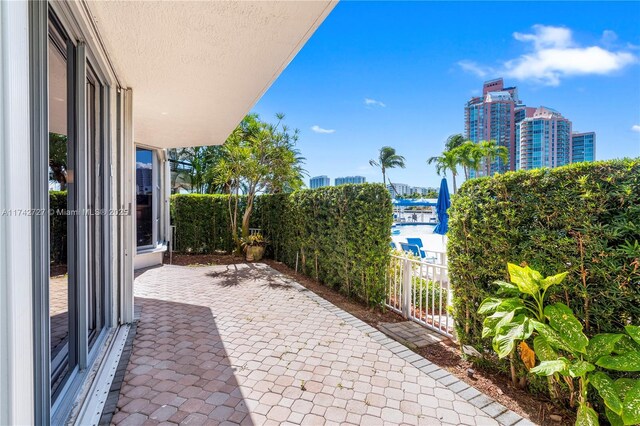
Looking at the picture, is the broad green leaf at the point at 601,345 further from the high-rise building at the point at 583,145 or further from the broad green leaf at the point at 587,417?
the high-rise building at the point at 583,145

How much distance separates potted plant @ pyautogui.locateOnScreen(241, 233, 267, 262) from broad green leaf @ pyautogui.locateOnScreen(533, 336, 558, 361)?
25.6 ft

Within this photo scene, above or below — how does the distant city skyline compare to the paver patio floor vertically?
above

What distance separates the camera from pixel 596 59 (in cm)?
1447

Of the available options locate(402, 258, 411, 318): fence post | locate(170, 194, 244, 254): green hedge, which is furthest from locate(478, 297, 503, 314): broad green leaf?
locate(170, 194, 244, 254): green hedge

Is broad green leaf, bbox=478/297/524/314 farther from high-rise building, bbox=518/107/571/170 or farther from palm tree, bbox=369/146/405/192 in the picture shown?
palm tree, bbox=369/146/405/192

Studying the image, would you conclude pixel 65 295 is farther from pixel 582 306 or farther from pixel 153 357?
pixel 582 306

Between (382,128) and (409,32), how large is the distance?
3273 centimetres

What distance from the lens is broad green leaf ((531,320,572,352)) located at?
214cm

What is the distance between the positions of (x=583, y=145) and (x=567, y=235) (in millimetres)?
41658

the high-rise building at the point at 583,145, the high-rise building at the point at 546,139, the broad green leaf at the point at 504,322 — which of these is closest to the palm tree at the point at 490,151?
the high-rise building at the point at 546,139

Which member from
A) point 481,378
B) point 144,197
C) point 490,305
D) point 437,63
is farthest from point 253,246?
point 437,63

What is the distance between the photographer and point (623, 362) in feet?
6.23

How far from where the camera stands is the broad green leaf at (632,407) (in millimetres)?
1737

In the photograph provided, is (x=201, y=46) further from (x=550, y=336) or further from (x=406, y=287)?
(x=406, y=287)
